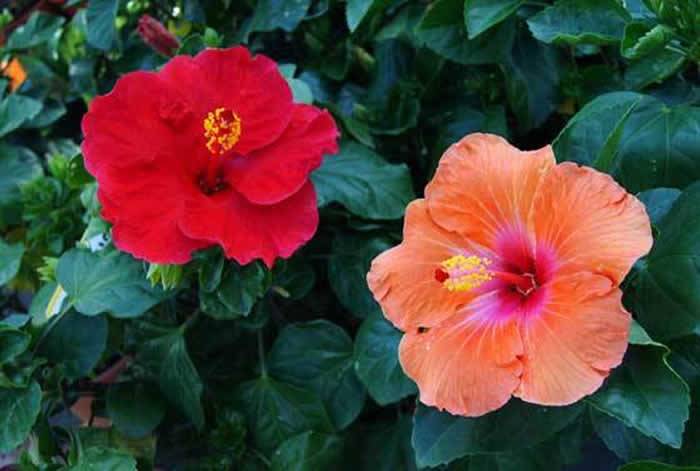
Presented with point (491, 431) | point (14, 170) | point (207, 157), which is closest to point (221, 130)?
point (207, 157)

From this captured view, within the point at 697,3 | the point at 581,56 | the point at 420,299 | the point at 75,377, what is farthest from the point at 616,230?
the point at 75,377

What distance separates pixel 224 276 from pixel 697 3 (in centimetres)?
46

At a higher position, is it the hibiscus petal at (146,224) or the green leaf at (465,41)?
the green leaf at (465,41)

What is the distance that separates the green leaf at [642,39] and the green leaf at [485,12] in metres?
0.14

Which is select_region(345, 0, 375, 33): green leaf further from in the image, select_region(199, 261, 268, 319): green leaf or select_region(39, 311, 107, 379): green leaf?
select_region(39, 311, 107, 379): green leaf

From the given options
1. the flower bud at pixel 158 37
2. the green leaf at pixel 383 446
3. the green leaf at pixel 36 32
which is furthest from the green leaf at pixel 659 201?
the green leaf at pixel 36 32

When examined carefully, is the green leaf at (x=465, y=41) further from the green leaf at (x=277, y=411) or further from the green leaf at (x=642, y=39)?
the green leaf at (x=277, y=411)

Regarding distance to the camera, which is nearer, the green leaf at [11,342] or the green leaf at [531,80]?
the green leaf at [11,342]

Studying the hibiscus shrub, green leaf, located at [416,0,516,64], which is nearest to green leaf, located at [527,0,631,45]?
the hibiscus shrub

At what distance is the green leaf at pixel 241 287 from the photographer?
89 centimetres

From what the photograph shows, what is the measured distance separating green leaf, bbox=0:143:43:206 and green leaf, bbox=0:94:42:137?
0.04 m

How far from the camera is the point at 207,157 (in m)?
0.89

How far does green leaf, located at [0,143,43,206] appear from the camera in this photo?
1286 mm

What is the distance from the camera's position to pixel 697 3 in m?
0.79
